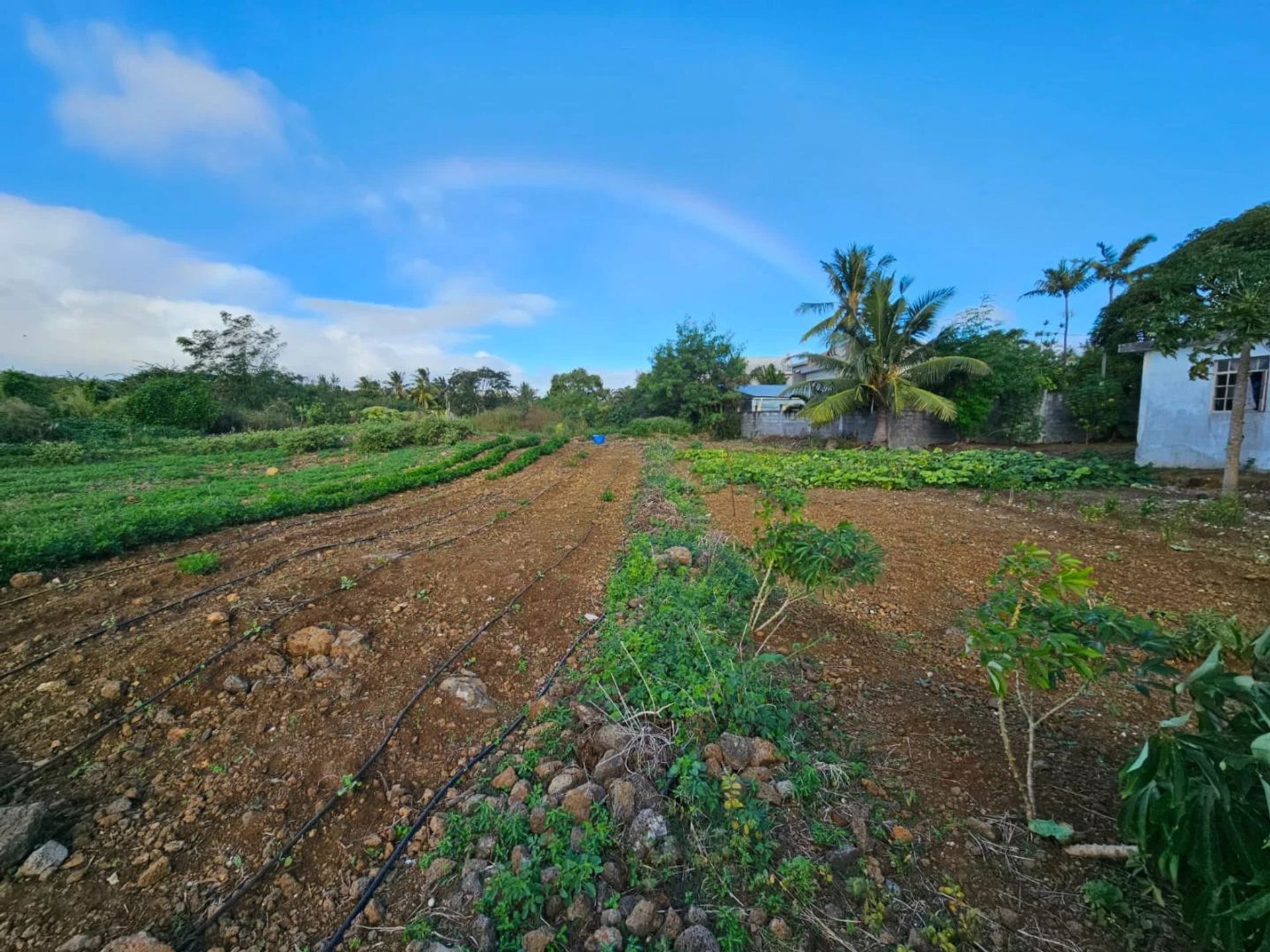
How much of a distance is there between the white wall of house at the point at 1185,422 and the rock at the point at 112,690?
15.0 m

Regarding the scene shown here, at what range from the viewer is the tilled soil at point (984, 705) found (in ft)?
5.66

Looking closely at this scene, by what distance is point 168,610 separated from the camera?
389cm

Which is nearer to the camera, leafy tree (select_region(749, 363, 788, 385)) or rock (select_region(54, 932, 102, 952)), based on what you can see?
rock (select_region(54, 932, 102, 952))

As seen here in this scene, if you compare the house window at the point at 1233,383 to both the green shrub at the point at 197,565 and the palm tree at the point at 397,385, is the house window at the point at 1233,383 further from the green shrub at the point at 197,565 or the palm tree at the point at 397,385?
the palm tree at the point at 397,385

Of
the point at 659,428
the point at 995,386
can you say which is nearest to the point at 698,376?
the point at 659,428

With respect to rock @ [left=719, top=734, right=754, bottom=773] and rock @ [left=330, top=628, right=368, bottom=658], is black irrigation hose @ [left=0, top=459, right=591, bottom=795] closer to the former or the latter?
rock @ [left=330, top=628, right=368, bottom=658]

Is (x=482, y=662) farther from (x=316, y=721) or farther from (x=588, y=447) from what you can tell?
(x=588, y=447)

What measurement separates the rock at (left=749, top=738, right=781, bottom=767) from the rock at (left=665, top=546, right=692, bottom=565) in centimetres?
244

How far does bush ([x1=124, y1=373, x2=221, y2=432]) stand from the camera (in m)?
21.7

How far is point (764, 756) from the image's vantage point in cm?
226

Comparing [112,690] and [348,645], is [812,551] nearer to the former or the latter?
[348,645]

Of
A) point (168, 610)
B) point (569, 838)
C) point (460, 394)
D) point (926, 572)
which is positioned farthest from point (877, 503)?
point (460, 394)

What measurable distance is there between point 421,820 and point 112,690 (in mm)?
2212

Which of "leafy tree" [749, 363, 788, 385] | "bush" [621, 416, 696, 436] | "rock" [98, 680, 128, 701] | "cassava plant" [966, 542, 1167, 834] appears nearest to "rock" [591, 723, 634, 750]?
"cassava plant" [966, 542, 1167, 834]
